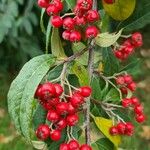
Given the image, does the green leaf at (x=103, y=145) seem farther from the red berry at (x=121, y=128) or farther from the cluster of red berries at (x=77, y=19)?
the cluster of red berries at (x=77, y=19)

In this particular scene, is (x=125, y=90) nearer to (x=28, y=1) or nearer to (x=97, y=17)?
(x=97, y=17)

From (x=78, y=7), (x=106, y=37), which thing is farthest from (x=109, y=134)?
(x=78, y=7)

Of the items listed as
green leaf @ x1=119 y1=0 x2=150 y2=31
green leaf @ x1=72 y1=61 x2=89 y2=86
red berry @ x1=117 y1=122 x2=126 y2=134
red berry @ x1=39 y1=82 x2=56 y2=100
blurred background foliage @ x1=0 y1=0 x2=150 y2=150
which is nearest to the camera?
red berry @ x1=39 y1=82 x2=56 y2=100

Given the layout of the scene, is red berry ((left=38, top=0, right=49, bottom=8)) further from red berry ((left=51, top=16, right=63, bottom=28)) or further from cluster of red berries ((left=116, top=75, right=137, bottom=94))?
cluster of red berries ((left=116, top=75, right=137, bottom=94))

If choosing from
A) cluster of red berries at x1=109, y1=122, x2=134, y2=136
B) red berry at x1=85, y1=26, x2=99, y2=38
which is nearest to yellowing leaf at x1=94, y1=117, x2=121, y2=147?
cluster of red berries at x1=109, y1=122, x2=134, y2=136

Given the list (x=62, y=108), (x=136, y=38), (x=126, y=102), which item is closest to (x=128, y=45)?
(x=136, y=38)

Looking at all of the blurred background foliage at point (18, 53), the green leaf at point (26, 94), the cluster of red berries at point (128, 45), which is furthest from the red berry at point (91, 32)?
the blurred background foliage at point (18, 53)

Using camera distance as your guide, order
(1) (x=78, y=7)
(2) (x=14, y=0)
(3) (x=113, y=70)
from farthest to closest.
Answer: (2) (x=14, y=0), (3) (x=113, y=70), (1) (x=78, y=7)
